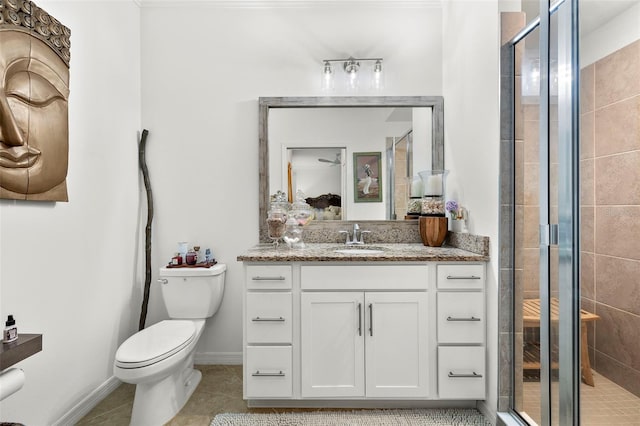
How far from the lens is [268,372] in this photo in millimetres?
1919

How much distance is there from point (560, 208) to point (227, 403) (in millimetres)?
2018

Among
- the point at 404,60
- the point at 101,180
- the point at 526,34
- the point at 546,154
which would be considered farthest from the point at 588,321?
the point at 101,180

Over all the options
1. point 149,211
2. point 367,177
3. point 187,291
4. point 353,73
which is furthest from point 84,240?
point 353,73

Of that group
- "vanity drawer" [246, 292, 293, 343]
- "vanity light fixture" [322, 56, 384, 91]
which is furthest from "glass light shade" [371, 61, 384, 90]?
"vanity drawer" [246, 292, 293, 343]

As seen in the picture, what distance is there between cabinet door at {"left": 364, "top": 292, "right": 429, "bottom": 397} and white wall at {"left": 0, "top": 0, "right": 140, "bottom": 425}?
158 cm

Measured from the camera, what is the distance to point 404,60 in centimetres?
258

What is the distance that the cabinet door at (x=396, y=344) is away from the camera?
192cm

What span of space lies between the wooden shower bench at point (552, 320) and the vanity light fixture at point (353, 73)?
1749 mm

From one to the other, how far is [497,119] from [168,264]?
224 centimetres

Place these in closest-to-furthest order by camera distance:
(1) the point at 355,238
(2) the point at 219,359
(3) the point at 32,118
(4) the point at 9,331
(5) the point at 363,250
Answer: (4) the point at 9,331 < (3) the point at 32,118 < (5) the point at 363,250 < (1) the point at 355,238 < (2) the point at 219,359

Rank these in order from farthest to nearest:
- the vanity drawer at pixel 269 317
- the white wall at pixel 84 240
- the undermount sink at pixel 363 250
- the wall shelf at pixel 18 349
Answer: the undermount sink at pixel 363 250
the vanity drawer at pixel 269 317
the white wall at pixel 84 240
the wall shelf at pixel 18 349

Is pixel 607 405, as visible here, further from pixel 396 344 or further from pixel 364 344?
pixel 364 344

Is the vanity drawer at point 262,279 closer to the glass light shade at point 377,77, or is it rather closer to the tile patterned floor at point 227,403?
the tile patterned floor at point 227,403

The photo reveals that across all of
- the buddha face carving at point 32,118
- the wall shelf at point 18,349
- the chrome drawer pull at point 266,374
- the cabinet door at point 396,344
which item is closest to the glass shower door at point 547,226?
the cabinet door at point 396,344
